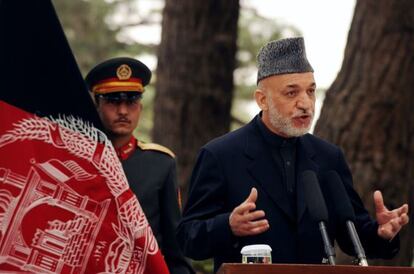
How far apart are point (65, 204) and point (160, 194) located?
1.75 m

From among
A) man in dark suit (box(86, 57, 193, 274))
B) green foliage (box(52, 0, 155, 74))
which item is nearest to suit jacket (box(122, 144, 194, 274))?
man in dark suit (box(86, 57, 193, 274))

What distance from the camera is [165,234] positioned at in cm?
827

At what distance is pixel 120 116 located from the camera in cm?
820

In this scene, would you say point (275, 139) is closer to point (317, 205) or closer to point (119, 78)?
point (317, 205)

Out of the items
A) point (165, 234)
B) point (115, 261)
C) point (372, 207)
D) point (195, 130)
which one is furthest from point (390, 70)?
point (115, 261)

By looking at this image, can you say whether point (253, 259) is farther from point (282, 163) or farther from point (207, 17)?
point (207, 17)

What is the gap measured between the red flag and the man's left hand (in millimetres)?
1065

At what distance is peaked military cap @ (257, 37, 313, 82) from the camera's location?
7.12 metres

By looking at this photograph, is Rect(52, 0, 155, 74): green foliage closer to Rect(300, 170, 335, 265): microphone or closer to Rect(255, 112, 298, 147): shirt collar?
Rect(255, 112, 298, 147): shirt collar

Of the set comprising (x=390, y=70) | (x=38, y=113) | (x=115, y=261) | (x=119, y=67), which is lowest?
(x=115, y=261)

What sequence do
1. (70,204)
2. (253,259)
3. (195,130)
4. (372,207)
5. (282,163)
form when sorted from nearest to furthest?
(253,259) → (70,204) → (282,163) → (372,207) → (195,130)

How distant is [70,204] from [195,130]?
21.2 feet

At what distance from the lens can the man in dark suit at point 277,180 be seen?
6.92m

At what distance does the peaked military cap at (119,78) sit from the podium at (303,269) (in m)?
2.74
